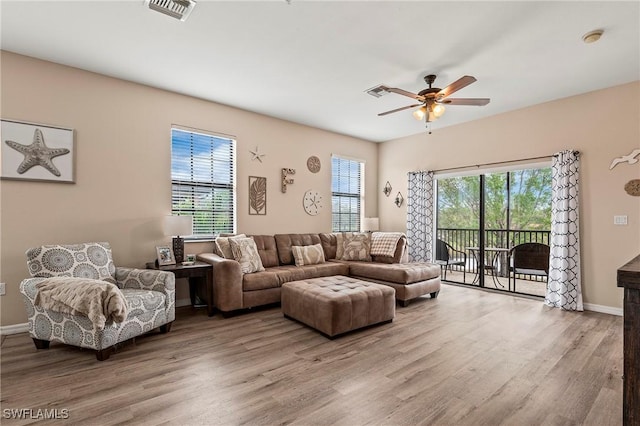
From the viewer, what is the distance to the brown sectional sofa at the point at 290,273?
11.6ft

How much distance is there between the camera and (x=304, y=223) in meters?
5.42

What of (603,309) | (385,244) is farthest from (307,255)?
(603,309)

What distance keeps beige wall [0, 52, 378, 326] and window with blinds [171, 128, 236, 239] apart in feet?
0.40

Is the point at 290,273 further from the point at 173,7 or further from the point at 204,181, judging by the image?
the point at 173,7

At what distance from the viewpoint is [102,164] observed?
3496 millimetres

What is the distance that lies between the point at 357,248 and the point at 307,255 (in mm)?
895

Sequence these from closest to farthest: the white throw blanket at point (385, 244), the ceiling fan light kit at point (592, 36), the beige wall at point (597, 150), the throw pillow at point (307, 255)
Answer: the ceiling fan light kit at point (592, 36)
the beige wall at point (597, 150)
the throw pillow at point (307, 255)
the white throw blanket at point (385, 244)

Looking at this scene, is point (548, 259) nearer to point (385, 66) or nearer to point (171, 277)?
point (385, 66)

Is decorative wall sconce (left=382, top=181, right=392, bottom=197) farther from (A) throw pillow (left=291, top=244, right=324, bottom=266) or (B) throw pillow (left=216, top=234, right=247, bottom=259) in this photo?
(B) throw pillow (left=216, top=234, right=247, bottom=259)

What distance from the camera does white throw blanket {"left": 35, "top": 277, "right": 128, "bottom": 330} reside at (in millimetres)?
2305

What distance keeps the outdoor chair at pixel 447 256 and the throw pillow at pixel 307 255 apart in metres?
2.30

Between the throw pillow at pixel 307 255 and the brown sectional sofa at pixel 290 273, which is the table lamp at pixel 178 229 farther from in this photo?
the throw pillow at pixel 307 255

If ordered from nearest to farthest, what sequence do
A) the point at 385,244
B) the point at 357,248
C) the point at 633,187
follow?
1. the point at 633,187
2. the point at 385,244
3. the point at 357,248
